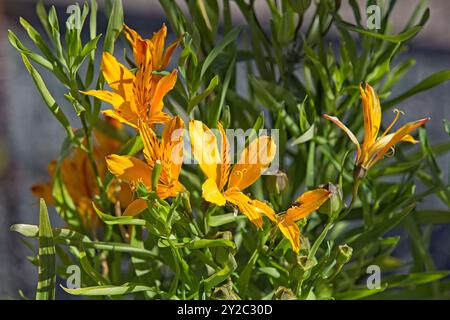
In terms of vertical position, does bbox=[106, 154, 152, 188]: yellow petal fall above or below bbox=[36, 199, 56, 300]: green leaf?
above

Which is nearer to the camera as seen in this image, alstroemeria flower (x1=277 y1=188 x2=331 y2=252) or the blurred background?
alstroemeria flower (x1=277 y1=188 x2=331 y2=252)

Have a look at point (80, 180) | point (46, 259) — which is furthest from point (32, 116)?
point (46, 259)

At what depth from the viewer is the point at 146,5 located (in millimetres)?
1978

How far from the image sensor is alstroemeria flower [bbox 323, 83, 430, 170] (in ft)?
1.19

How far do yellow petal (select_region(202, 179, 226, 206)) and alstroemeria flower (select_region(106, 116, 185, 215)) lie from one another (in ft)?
0.06

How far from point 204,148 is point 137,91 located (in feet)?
0.16

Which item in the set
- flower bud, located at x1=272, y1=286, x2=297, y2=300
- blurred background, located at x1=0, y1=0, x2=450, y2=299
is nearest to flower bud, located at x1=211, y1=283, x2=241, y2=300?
flower bud, located at x1=272, y1=286, x2=297, y2=300

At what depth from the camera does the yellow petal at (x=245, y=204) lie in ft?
1.12

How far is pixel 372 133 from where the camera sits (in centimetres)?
37

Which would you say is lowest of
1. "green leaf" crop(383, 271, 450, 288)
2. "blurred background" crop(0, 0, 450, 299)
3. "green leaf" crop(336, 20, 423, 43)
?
"green leaf" crop(383, 271, 450, 288)

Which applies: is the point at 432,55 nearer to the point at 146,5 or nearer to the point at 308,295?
the point at 146,5

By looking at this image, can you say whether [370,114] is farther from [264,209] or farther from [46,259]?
[46,259]

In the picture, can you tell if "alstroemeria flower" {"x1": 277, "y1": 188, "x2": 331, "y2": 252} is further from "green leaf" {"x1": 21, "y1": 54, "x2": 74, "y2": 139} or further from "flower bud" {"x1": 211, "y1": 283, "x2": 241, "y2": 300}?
"green leaf" {"x1": 21, "y1": 54, "x2": 74, "y2": 139}
